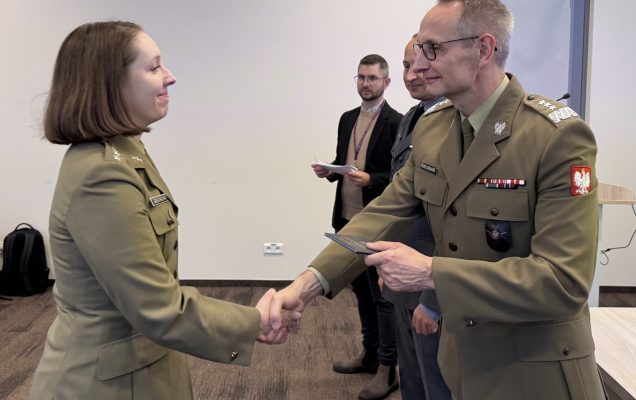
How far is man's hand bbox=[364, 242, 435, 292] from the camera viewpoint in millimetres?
1255

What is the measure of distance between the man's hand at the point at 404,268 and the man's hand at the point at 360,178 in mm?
1786

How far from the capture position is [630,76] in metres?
4.34

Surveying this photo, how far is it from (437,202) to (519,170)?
0.82 feet

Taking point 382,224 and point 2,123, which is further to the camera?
point 2,123

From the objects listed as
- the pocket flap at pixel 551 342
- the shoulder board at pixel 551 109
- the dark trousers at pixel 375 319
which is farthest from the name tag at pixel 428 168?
the dark trousers at pixel 375 319

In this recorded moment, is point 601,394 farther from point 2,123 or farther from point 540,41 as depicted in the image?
point 2,123

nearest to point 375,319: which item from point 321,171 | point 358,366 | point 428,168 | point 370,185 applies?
point 358,366

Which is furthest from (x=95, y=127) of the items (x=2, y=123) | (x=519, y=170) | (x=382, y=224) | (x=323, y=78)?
→ (x=2, y=123)

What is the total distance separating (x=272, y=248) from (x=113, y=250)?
3629mm

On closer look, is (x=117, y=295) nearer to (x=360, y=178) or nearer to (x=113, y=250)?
(x=113, y=250)

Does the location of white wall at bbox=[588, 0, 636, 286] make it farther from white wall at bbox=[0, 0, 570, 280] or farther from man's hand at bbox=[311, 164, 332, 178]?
man's hand at bbox=[311, 164, 332, 178]

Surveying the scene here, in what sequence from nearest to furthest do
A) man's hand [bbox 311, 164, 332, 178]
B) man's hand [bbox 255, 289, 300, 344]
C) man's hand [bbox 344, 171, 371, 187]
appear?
man's hand [bbox 255, 289, 300, 344]
man's hand [bbox 344, 171, 371, 187]
man's hand [bbox 311, 164, 332, 178]

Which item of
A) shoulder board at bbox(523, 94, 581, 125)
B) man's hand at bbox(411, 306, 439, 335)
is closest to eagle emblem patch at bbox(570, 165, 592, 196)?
shoulder board at bbox(523, 94, 581, 125)

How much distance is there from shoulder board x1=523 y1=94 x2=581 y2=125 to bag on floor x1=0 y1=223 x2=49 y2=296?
4318 millimetres
